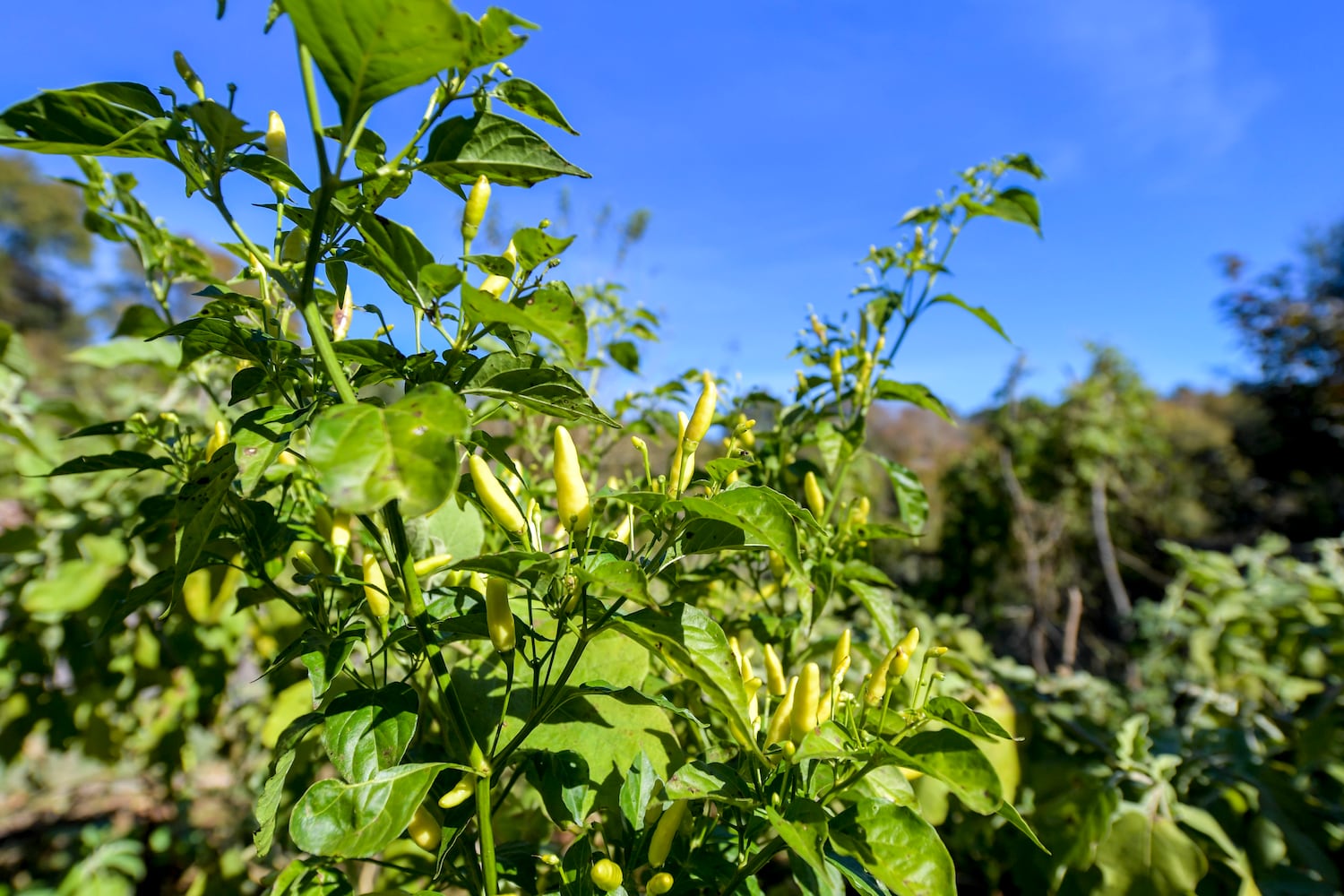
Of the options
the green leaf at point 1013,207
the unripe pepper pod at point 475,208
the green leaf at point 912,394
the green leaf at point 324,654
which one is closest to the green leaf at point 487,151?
the unripe pepper pod at point 475,208

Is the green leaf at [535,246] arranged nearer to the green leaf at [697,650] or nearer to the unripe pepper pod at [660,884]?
the green leaf at [697,650]

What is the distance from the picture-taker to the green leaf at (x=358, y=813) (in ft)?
1.84

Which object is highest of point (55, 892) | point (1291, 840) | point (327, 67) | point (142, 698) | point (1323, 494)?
point (1323, 494)

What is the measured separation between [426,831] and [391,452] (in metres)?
0.44

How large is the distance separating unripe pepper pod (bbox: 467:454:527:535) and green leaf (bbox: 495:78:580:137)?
0.30m

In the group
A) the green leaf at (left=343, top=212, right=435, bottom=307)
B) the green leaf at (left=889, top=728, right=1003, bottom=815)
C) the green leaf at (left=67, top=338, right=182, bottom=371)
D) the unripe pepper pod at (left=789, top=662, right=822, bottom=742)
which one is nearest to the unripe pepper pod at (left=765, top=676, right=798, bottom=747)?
the unripe pepper pod at (left=789, top=662, right=822, bottom=742)

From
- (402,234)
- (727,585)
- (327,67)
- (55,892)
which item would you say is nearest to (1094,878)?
(727,585)

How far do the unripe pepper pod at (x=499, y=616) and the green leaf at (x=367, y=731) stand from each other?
10 centimetres

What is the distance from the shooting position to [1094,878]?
4.30 ft

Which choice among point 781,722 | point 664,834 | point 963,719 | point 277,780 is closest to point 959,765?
point 963,719

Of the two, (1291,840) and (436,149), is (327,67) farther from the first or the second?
(1291,840)

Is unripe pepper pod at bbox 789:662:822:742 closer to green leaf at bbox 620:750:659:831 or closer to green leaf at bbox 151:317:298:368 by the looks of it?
green leaf at bbox 620:750:659:831

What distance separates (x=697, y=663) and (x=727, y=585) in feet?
2.55

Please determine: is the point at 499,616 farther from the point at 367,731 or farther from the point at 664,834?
the point at 664,834
